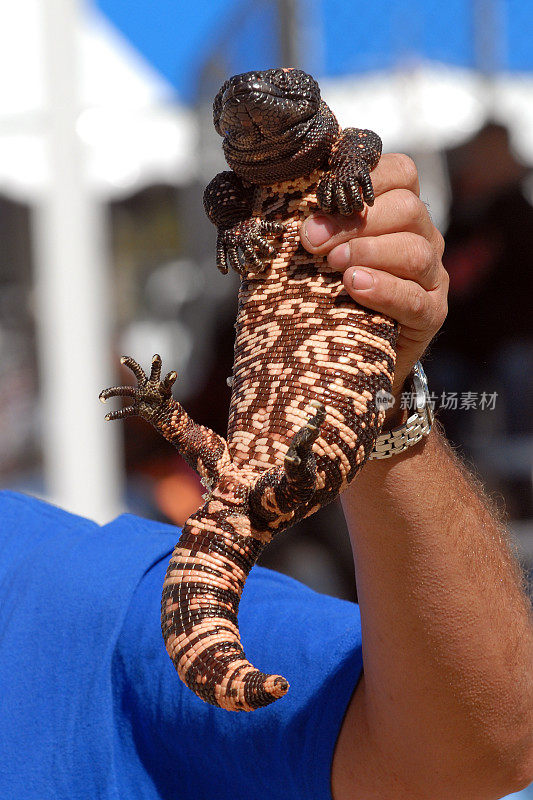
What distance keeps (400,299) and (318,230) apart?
12 centimetres

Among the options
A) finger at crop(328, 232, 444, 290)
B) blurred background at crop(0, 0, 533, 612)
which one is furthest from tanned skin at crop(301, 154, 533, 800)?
blurred background at crop(0, 0, 533, 612)

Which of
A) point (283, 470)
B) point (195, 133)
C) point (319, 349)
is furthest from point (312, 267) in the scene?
point (195, 133)

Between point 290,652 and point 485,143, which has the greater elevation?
point 485,143

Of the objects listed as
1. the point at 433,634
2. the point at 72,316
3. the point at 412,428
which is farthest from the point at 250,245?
the point at 72,316

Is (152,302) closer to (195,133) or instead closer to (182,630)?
(195,133)

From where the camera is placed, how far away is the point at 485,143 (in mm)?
Answer: 4027

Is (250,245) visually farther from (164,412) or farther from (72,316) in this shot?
(72,316)

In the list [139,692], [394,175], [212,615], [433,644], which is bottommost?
[139,692]

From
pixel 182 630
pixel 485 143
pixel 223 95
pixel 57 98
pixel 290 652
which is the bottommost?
pixel 290 652

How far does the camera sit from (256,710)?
4.96ft

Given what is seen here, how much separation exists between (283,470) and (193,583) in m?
0.13

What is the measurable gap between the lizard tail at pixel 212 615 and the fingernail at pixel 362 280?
0.28 m

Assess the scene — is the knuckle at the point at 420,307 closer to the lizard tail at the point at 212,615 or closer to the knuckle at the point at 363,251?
the knuckle at the point at 363,251

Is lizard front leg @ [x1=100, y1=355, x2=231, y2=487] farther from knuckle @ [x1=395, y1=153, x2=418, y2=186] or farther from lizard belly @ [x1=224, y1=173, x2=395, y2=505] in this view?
knuckle @ [x1=395, y1=153, x2=418, y2=186]
